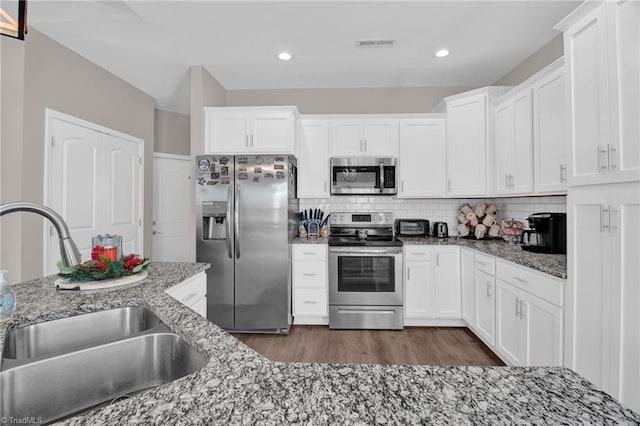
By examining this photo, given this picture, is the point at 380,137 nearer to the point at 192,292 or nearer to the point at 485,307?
the point at 485,307

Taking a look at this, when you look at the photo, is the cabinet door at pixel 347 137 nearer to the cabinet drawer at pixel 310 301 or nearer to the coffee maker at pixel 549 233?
the cabinet drawer at pixel 310 301

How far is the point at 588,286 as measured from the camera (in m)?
1.46

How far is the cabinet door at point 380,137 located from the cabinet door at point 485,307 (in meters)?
1.61

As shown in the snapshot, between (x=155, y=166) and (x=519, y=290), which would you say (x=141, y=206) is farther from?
(x=519, y=290)

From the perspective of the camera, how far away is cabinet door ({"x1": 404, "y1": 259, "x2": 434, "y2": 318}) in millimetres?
3084

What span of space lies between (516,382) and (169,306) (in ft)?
3.56

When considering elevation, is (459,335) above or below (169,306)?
below

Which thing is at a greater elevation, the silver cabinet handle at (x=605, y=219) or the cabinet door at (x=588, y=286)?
the silver cabinet handle at (x=605, y=219)

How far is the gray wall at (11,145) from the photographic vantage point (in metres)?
2.12

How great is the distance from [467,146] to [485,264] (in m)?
1.28

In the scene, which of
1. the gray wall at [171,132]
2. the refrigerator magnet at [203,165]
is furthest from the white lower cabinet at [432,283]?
the gray wall at [171,132]

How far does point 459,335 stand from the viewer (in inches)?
117

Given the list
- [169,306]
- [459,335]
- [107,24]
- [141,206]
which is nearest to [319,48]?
[107,24]

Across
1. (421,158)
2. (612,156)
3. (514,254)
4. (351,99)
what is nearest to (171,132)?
(351,99)
